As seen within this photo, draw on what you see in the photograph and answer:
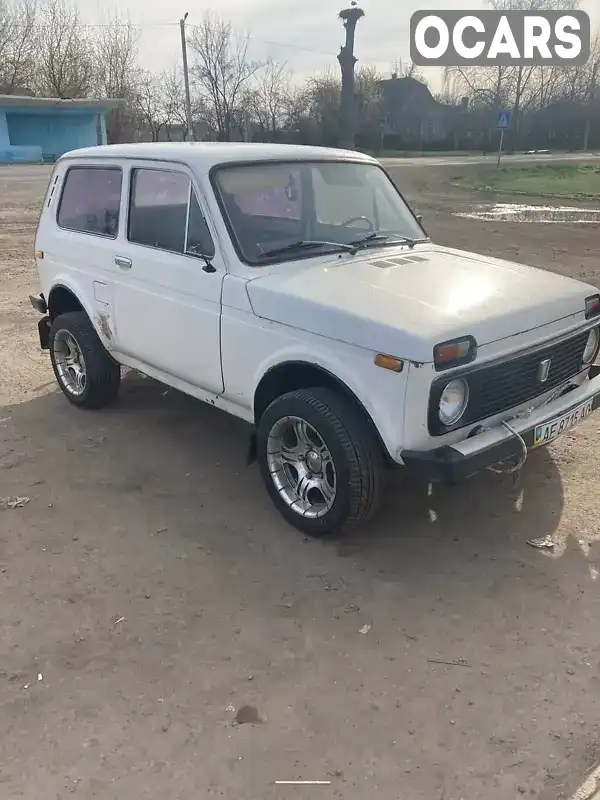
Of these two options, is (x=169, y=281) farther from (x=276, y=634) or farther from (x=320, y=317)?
(x=276, y=634)

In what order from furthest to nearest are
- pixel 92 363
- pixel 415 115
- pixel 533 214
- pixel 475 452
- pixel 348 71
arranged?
pixel 415 115 < pixel 348 71 < pixel 533 214 < pixel 92 363 < pixel 475 452

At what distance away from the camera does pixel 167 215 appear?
4.32 m

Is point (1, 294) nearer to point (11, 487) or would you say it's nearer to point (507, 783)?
point (11, 487)

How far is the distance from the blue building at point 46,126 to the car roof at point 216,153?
39699 mm

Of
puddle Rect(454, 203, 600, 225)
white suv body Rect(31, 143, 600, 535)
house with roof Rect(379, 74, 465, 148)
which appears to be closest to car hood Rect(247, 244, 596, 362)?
white suv body Rect(31, 143, 600, 535)

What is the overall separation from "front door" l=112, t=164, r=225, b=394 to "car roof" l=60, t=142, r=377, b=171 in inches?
3.7

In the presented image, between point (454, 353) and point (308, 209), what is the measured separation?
5.52 feet

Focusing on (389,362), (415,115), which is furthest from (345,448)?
(415,115)

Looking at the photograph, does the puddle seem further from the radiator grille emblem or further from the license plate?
the radiator grille emblem

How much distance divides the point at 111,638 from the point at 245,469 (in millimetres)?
1701

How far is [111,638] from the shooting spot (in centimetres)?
306

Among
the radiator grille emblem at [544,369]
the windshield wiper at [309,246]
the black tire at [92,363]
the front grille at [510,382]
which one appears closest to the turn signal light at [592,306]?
the front grille at [510,382]

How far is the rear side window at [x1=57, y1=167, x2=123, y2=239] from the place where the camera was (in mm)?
4793

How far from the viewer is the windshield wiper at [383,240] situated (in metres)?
4.28
